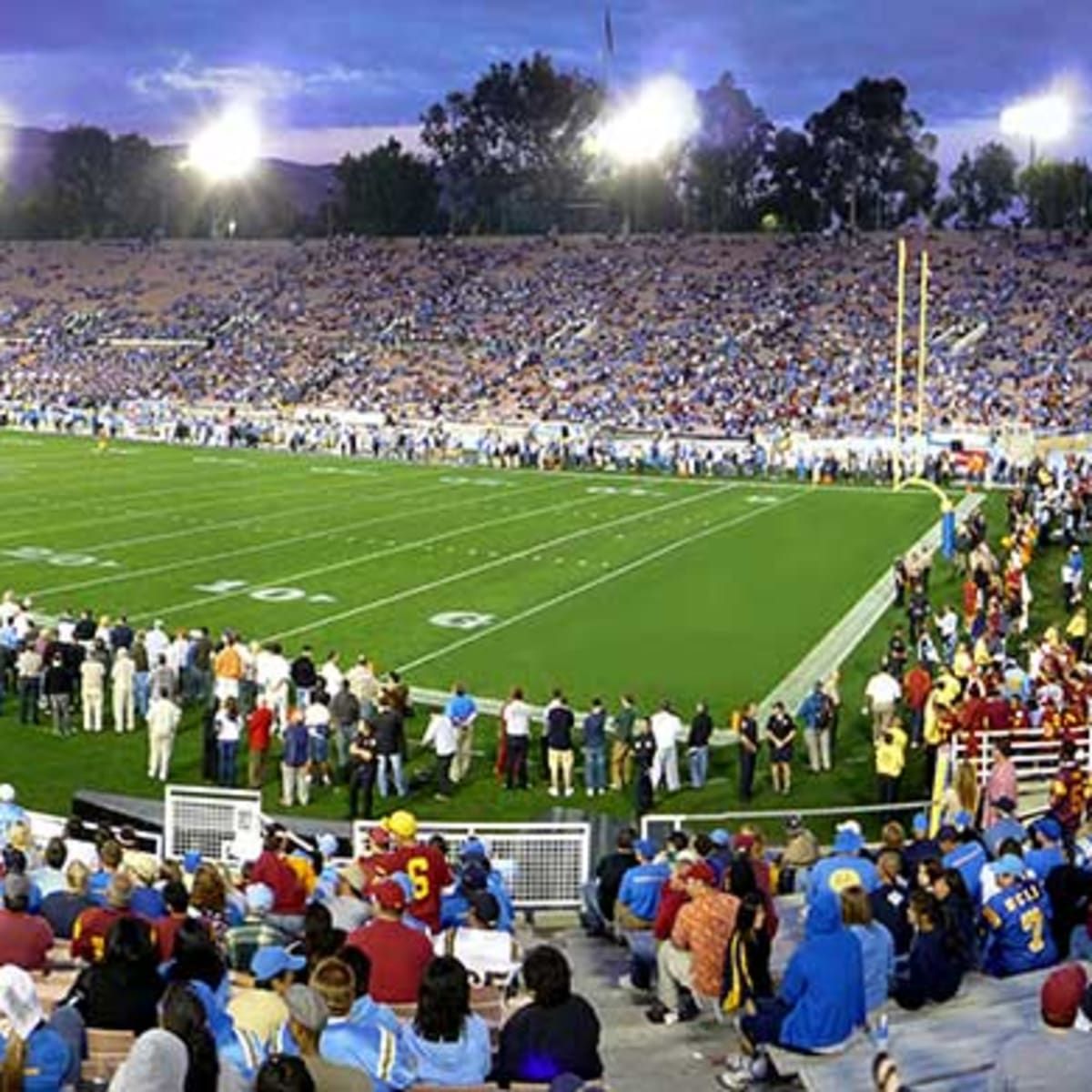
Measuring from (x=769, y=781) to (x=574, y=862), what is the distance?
5.21 m

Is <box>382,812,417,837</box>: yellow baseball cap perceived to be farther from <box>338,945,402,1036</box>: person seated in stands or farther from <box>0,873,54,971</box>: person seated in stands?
<box>338,945,402,1036</box>: person seated in stands

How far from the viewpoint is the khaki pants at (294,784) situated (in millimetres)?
15477

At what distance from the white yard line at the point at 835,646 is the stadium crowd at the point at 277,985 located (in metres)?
10.8

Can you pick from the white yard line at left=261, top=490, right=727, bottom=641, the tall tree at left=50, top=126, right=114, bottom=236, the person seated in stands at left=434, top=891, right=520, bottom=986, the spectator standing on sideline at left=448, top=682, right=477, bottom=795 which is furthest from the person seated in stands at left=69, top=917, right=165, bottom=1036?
the tall tree at left=50, top=126, right=114, bottom=236

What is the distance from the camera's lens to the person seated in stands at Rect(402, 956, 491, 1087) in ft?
19.3

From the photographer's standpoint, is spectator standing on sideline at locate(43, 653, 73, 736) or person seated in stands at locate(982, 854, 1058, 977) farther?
Answer: spectator standing on sideline at locate(43, 653, 73, 736)

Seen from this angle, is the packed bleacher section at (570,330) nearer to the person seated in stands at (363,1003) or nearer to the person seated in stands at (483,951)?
the person seated in stands at (483,951)

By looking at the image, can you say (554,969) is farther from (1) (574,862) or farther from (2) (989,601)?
(2) (989,601)

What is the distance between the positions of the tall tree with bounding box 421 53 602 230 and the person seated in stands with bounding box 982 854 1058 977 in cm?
9224

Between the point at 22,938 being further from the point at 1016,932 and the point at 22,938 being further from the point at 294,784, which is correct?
the point at 294,784

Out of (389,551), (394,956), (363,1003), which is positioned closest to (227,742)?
(394,956)

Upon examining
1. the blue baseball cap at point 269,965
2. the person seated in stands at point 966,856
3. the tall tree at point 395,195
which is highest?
the tall tree at point 395,195

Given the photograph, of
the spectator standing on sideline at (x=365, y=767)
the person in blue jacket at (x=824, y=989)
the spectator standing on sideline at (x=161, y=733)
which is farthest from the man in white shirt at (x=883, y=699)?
the person in blue jacket at (x=824, y=989)

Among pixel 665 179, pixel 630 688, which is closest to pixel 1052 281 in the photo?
pixel 665 179
